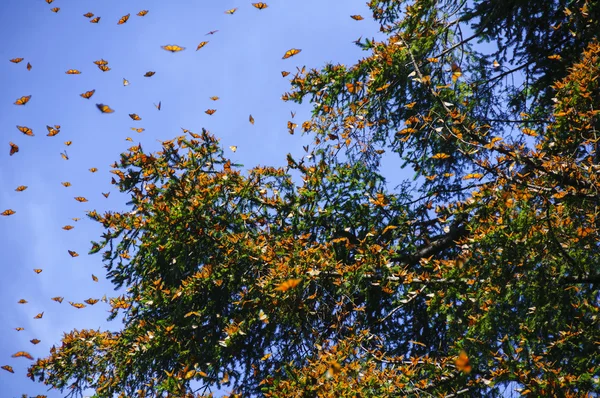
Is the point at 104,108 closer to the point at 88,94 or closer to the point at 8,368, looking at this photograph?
the point at 88,94

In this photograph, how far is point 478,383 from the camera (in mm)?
4645

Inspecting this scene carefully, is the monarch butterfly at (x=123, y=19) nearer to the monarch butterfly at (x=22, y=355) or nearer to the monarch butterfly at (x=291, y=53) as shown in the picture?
the monarch butterfly at (x=291, y=53)

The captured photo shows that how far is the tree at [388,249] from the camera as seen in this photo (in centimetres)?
443

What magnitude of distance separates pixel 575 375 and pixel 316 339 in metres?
2.50

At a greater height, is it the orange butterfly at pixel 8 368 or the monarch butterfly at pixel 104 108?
the monarch butterfly at pixel 104 108

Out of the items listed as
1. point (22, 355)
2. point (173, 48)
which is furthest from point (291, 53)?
point (22, 355)

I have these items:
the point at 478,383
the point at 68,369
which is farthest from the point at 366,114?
the point at 68,369

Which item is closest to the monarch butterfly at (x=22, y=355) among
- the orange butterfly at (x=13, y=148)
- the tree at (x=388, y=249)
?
the tree at (x=388, y=249)

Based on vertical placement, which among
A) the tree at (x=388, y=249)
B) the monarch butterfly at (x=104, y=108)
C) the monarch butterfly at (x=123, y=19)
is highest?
the monarch butterfly at (x=123, y=19)

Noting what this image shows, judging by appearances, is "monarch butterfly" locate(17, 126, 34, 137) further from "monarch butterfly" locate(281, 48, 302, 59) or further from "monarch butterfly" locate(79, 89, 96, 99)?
"monarch butterfly" locate(281, 48, 302, 59)

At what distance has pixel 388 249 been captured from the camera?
→ 6.26m

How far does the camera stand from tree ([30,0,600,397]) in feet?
14.5

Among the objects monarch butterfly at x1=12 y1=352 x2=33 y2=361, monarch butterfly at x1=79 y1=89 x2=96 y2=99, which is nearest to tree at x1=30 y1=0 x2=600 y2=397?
monarch butterfly at x1=12 y1=352 x2=33 y2=361

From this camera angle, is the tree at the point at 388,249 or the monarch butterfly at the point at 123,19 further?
the monarch butterfly at the point at 123,19
